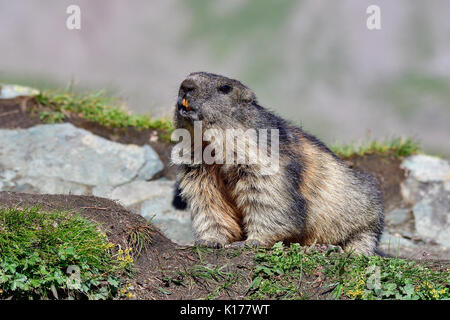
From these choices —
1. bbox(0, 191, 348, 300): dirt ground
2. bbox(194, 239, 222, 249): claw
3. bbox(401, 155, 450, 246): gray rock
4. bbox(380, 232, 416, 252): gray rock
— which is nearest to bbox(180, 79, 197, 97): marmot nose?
bbox(0, 191, 348, 300): dirt ground

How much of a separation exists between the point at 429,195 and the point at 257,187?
216 inches

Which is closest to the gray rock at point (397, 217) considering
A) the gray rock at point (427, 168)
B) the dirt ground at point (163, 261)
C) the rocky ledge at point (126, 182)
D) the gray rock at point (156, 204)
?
A: the rocky ledge at point (126, 182)

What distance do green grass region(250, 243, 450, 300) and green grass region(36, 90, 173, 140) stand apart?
523cm

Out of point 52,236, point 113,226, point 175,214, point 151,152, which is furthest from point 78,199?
point 151,152

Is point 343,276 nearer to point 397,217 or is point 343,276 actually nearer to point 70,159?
point 397,217

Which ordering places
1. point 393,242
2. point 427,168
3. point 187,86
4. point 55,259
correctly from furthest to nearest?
point 427,168
point 393,242
point 187,86
point 55,259

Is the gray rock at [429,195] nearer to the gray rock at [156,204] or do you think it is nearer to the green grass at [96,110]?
the gray rock at [156,204]

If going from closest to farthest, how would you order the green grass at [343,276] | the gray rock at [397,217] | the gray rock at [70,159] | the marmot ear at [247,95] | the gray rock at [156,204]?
the green grass at [343,276] → the marmot ear at [247,95] → the gray rock at [156,204] → the gray rock at [70,159] → the gray rock at [397,217]

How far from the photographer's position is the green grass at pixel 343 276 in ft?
17.2

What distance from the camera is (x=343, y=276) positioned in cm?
552

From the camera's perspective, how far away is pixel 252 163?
6.39 meters

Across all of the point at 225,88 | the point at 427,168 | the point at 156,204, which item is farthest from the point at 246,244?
the point at 427,168
